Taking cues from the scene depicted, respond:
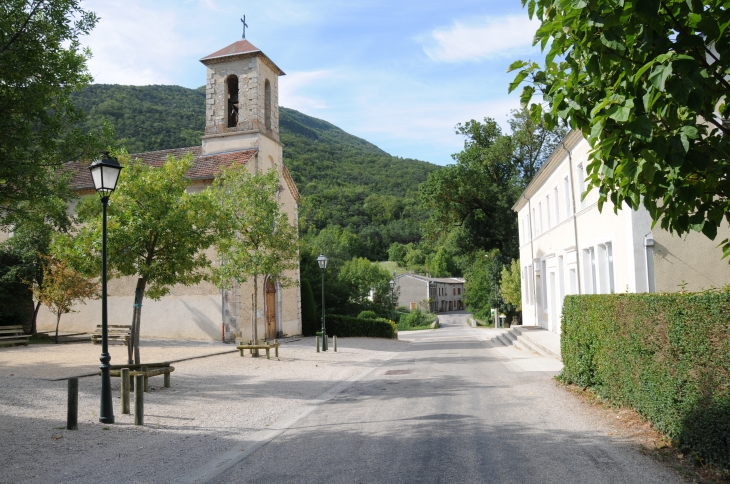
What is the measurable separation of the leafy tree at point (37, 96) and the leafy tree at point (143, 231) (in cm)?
101

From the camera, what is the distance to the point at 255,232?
758 inches

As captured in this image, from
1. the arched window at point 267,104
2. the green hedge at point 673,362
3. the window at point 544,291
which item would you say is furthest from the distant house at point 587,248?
the arched window at point 267,104

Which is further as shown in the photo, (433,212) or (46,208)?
(433,212)

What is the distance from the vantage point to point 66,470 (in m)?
5.73

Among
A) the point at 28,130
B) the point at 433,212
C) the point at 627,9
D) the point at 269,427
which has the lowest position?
the point at 269,427

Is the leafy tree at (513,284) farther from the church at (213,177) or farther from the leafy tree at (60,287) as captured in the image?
the leafy tree at (60,287)

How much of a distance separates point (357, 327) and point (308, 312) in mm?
2946

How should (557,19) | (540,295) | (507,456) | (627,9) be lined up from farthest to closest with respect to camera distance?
(540,295) → (507,456) → (557,19) → (627,9)

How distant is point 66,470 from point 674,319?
6.67 m

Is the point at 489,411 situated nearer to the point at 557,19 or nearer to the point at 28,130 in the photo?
the point at 557,19

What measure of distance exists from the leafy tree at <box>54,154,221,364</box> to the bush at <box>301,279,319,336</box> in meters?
18.1

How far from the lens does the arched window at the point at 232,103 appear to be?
26656mm

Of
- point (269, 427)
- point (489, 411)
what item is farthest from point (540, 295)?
point (269, 427)

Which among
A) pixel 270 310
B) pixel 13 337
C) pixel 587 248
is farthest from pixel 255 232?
pixel 587 248
